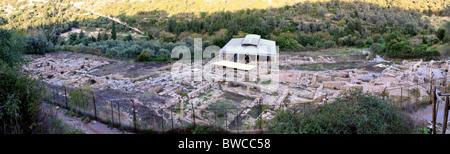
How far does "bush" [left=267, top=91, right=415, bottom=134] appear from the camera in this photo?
636 centimetres

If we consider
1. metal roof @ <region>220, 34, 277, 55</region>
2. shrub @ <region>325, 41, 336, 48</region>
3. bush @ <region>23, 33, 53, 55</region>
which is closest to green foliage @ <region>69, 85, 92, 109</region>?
metal roof @ <region>220, 34, 277, 55</region>

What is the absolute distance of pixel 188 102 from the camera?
481 inches

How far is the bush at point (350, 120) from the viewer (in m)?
6.36

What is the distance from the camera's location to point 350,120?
6.55m

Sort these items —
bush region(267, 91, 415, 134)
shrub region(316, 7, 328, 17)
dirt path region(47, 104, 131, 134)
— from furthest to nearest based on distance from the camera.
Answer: shrub region(316, 7, 328, 17) → dirt path region(47, 104, 131, 134) → bush region(267, 91, 415, 134)

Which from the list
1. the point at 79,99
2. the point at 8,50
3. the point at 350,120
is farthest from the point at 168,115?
the point at 8,50

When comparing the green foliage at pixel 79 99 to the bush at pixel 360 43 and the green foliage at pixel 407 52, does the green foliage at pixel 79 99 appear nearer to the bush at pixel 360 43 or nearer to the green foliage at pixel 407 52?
the green foliage at pixel 407 52

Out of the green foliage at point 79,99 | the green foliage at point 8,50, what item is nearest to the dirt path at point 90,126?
the green foliage at point 79,99

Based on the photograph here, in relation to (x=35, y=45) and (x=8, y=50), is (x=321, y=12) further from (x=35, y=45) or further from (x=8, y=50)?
(x=8, y=50)

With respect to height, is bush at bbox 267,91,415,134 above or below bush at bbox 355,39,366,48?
below

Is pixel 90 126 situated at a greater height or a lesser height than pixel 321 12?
lesser

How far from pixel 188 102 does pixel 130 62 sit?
450 inches

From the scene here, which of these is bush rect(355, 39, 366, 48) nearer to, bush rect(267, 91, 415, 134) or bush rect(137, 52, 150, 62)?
bush rect(137, 52, 150, 62)
